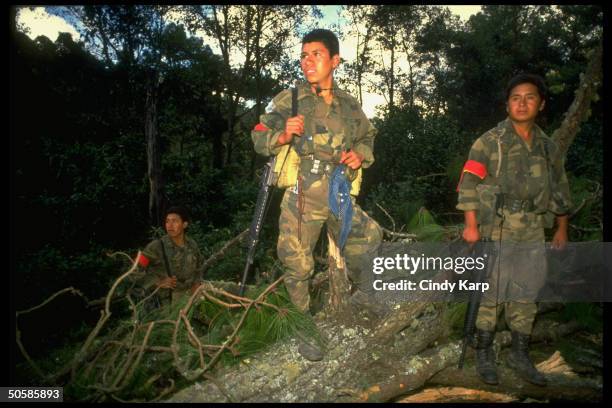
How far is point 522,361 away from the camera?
113 inches

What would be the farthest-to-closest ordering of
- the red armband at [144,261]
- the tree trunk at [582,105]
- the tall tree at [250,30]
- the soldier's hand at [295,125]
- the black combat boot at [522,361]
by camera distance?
the tall tree at [250,30] < the red armband at [144,261] < the tree trunk at [582,105] < the soldier's hand at [295,125] < the black combat boot at [522,361]

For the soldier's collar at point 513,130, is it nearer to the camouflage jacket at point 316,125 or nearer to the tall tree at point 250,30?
the camouflage jacket at point 316,125

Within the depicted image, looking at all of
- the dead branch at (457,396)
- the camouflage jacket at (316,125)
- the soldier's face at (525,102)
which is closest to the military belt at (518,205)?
the soldier's face at (525,102)

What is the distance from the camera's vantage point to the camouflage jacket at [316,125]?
3117 millimetres

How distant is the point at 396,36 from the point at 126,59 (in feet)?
43.8

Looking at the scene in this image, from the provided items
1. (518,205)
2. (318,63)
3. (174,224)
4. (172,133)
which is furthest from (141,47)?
(518,205)

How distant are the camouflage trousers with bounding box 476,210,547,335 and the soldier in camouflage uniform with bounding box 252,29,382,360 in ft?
2.92

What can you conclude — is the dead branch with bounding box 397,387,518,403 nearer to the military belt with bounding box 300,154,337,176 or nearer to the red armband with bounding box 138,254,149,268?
the military belt with bounding box 300,154,337,176

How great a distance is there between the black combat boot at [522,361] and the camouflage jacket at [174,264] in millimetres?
3858

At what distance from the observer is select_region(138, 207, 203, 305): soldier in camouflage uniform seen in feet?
17.9

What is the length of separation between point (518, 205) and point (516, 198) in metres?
0.05

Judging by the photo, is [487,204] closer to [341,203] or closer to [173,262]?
[341,203]

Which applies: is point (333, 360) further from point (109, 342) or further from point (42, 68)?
point (42, 68)
